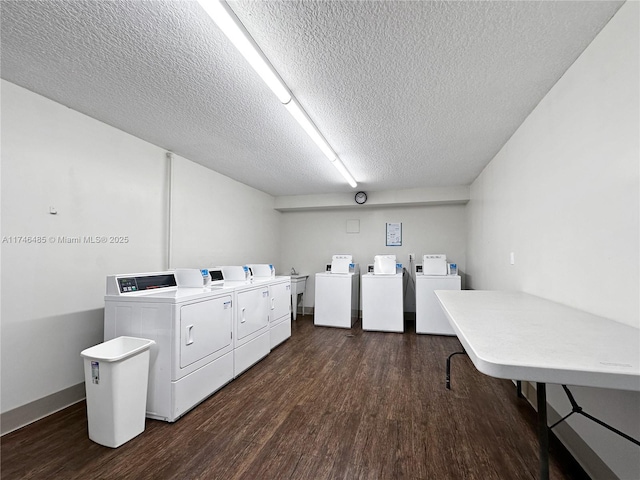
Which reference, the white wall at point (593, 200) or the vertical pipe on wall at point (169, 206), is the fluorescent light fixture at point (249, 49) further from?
the vertical pipe on wall at point (169, 206)

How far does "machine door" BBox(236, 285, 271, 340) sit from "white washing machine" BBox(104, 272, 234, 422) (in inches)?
13.9

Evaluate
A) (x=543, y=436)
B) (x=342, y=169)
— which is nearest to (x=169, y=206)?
(x=342, y=169)

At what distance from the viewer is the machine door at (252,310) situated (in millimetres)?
2936

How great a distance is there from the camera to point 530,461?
1665 mm

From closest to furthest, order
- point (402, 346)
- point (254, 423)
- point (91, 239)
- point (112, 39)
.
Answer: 1. point (112, 39)
2. point (254, 423)
3. point (91, 239)
4. point (402, 346)

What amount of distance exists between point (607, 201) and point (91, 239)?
3.71 metres

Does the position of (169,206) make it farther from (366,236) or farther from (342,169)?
(366,236)

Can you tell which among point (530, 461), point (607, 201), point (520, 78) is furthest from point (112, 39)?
point (530, 461)

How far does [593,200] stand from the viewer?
153 centimetres

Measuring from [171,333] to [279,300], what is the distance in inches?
73.0

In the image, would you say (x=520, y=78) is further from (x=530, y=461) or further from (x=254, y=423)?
(x=254, y=423)

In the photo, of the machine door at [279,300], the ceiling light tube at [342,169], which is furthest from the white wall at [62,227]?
the ceiling light tube at [342,169]

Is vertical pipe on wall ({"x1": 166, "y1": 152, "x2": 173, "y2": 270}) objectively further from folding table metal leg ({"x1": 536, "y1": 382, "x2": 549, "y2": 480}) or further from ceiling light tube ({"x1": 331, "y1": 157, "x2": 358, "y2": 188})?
folding table metal leg ({"x1": 536, "y1": 382, "x2": 549, "y2": 480})

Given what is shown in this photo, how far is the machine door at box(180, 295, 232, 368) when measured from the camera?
2.20m
